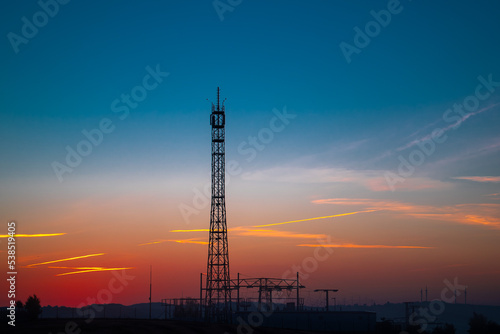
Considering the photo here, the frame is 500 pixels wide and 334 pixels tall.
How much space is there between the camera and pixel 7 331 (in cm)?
5806

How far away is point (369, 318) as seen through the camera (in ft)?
325

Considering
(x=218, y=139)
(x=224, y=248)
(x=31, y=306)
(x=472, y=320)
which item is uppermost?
(x=218, y=139)

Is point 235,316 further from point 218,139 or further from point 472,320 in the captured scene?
point 472,320

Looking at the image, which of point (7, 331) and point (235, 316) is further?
point (235, 316)

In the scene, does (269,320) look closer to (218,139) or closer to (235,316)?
(235,316)

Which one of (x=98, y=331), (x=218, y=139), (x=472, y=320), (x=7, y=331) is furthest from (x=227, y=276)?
(x=472, y=320)

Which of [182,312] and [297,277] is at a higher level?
[297,277]

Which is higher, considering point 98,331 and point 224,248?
point 224,248

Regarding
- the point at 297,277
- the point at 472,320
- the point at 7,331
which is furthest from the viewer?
the point at 472,320

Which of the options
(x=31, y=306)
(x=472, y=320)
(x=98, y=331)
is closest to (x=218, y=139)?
(x=98, y=331)

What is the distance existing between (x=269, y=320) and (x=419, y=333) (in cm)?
2598

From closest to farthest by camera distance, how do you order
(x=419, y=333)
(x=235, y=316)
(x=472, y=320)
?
(x=419, y=333) < (x=235, y=316) < (x=472, y=320)

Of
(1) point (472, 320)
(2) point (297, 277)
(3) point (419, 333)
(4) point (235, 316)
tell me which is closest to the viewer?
(3) point (419, 333)

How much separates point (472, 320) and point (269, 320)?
5970cm
